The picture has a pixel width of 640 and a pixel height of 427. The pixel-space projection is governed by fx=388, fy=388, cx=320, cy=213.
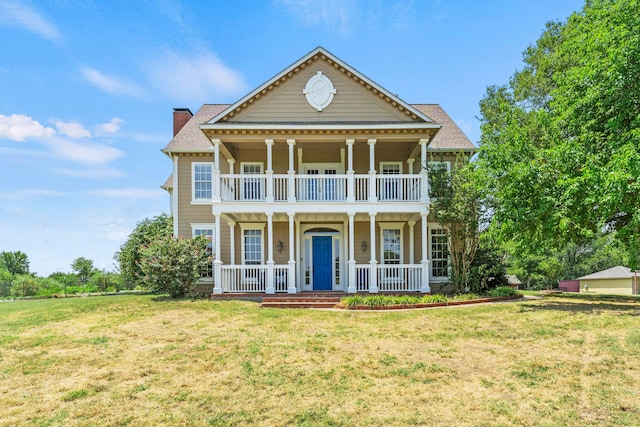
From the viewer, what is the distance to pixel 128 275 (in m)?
17.9

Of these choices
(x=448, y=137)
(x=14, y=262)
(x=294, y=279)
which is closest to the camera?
(x=294, y=279)

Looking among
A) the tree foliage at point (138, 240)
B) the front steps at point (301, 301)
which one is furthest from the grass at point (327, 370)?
the tree foliage at point (138, 240)

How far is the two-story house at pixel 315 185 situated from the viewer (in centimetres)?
1425

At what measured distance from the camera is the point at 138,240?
17.6 meters

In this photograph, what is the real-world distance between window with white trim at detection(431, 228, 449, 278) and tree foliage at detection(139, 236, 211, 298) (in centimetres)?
958

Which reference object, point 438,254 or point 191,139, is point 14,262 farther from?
point 438,254

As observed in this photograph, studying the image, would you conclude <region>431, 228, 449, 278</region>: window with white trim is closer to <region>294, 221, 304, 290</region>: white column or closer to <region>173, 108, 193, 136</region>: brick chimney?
<region>294, 221, 304, 290</region>: white column

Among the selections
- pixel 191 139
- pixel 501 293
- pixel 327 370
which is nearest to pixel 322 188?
pixel 191 139

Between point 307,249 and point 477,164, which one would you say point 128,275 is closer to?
point 307,249

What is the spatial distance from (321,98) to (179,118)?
26.8 feet

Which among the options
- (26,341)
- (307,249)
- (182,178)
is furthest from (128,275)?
(26,341)

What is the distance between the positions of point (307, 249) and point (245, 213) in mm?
3273

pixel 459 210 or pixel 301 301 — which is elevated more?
pixel 459 210

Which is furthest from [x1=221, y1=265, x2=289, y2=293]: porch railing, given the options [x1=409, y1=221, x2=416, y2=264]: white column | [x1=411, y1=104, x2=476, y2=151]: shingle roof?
[x1=411, y1=104, x2=476, y2=151]: shingle roof
